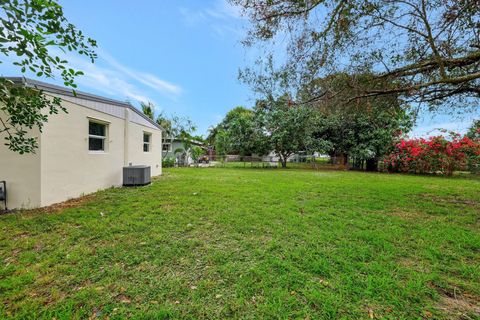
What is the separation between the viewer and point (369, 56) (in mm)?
4781

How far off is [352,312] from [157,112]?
67.2ft

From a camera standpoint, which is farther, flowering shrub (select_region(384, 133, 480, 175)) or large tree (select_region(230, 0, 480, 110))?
flowering shrub (select_region(384, 133, 480, 175))

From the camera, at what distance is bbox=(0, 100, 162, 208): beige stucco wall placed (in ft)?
15.1

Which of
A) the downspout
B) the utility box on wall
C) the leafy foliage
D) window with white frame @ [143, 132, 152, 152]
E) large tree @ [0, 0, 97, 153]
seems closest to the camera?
large tree @ [0, 0, 97, 153]

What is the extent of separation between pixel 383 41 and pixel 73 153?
8.28 meters

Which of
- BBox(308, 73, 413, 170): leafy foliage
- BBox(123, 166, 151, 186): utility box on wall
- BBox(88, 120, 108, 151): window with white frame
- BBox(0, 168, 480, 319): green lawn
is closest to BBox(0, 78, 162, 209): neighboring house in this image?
BBox(88, 120, 108, 151): window with white frame

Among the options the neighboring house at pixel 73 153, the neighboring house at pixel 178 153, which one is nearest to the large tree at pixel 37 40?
the neighboring house at pixel 73 153

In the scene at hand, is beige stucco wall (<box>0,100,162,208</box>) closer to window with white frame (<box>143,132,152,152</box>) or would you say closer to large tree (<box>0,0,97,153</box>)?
window with white frame (<box>143,132,152,152</box>)

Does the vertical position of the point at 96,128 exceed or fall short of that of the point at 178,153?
it exceeds it

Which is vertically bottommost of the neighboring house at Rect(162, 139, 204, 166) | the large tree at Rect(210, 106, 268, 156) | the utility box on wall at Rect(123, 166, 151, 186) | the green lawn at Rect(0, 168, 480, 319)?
the green lawn at Rect(0, 168, 480, 319)

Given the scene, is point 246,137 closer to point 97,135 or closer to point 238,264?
point 97,135

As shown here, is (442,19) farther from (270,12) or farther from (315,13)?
(270,12)

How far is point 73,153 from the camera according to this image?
5.58 meters

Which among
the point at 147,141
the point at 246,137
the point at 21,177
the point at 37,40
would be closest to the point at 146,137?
the point at 147,141
